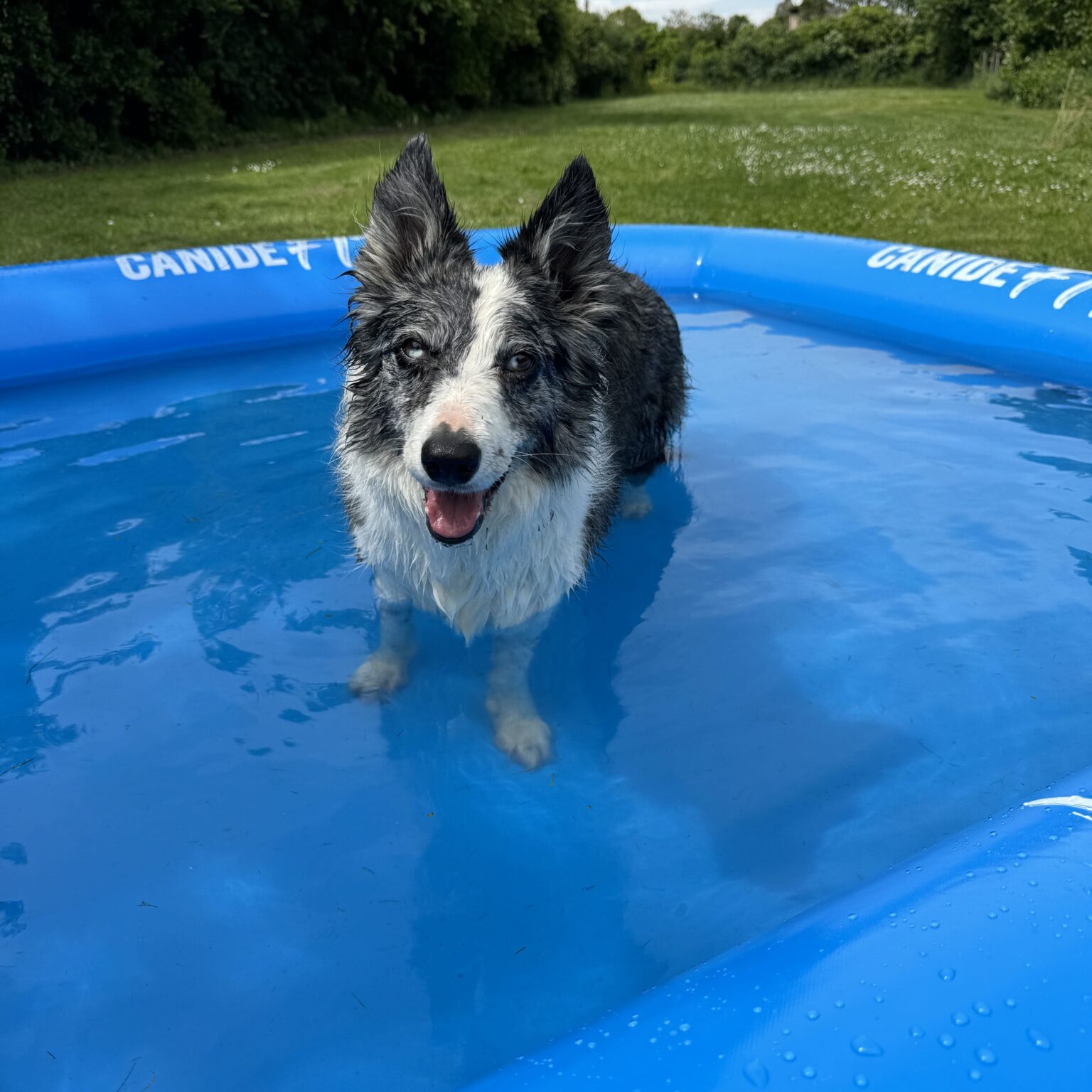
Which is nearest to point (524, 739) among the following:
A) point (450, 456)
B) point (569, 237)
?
point (450, 456)

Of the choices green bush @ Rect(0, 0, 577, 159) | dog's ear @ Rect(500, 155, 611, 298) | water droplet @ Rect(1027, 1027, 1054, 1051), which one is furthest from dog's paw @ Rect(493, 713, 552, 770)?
green bush @ Rect(0, 0, 577, 159)

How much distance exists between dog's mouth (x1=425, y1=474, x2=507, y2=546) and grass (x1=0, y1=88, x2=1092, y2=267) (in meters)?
4.68

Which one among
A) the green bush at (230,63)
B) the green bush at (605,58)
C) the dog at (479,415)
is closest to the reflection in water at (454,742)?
the dog at (479,415)

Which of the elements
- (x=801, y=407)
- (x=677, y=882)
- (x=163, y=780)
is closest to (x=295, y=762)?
(x=163, y=780)

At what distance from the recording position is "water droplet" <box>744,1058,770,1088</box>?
77.2 inches

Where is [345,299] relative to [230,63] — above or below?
below

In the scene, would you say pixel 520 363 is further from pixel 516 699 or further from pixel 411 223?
pixel 516 699

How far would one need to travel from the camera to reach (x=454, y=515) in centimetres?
338

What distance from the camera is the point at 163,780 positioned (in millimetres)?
3801

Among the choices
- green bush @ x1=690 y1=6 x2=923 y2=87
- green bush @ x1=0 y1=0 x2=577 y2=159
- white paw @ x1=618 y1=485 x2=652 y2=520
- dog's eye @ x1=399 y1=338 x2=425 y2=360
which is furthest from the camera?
A: green bush @ x1=690 y1=6 x2=923 y2=87

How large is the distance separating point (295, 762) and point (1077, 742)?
315cm

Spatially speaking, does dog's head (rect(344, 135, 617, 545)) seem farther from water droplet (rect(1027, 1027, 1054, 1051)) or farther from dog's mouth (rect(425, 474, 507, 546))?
water droplet (rect(1027, 1027, 1054, 1051))

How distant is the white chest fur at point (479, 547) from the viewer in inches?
146

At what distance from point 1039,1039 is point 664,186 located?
13.7 metres
